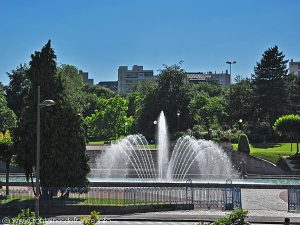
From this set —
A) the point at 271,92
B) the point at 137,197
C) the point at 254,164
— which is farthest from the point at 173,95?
the point at 137,197

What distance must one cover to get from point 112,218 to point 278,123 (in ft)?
99.8

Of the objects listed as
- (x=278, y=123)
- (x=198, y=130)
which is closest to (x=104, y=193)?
(x=278, y=123)

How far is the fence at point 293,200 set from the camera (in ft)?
90.4

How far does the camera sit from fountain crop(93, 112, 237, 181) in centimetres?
4622

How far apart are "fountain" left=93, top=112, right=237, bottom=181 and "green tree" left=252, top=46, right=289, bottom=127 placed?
24946 mm

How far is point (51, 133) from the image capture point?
94.9 ft

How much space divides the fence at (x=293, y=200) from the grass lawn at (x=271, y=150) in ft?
73.9

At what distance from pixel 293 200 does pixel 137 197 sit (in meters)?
7.99

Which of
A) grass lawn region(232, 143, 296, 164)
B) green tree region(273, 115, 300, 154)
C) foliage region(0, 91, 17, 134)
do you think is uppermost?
foliage region(0, 91, 17, 134)

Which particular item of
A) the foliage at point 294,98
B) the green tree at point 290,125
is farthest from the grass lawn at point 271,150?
the foliage at point 294,98

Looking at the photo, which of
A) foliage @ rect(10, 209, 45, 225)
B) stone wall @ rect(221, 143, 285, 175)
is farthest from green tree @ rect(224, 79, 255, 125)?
foliage @ rect(10, 209, 45, 225)

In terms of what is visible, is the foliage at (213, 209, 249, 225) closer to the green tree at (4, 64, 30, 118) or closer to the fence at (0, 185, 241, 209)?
the fence at (0, 185, 241, 209)

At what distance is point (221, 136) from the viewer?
61.2m

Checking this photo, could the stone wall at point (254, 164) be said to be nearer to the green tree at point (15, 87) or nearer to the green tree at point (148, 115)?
the green tree at point (148, 115)
